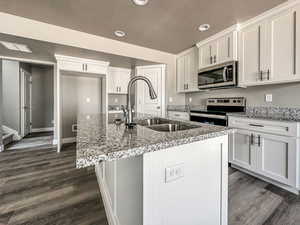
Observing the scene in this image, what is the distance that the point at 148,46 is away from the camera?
3.41 m

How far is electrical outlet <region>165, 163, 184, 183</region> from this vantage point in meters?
0.78

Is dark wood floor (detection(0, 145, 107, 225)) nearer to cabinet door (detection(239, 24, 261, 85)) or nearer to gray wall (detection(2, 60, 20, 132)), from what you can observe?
gray wall (detection(2, 60, 20, 132))

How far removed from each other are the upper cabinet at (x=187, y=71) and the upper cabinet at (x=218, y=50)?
13.1 inches

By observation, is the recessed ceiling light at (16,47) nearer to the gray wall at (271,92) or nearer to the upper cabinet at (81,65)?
the upper cabinet at (81,65)

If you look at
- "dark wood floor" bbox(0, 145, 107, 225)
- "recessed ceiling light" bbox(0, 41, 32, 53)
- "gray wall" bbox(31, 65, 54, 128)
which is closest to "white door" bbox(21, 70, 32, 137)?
"gray wall" bbox(31, 65, 54, 128)

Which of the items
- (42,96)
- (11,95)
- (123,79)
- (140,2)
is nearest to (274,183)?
(140,2)

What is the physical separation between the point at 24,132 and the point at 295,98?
264 inches

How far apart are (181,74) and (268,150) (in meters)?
2.62

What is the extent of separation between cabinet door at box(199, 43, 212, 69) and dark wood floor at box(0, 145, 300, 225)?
210 cm

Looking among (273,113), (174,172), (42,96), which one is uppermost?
(42,96)

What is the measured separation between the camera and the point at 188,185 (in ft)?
2.86

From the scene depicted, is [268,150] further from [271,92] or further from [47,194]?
[47,194]

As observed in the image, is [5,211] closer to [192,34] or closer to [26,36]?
[26,36]

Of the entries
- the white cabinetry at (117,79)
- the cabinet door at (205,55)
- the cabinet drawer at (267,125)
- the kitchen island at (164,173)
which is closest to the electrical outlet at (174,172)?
the kitchen island at (164,173)
